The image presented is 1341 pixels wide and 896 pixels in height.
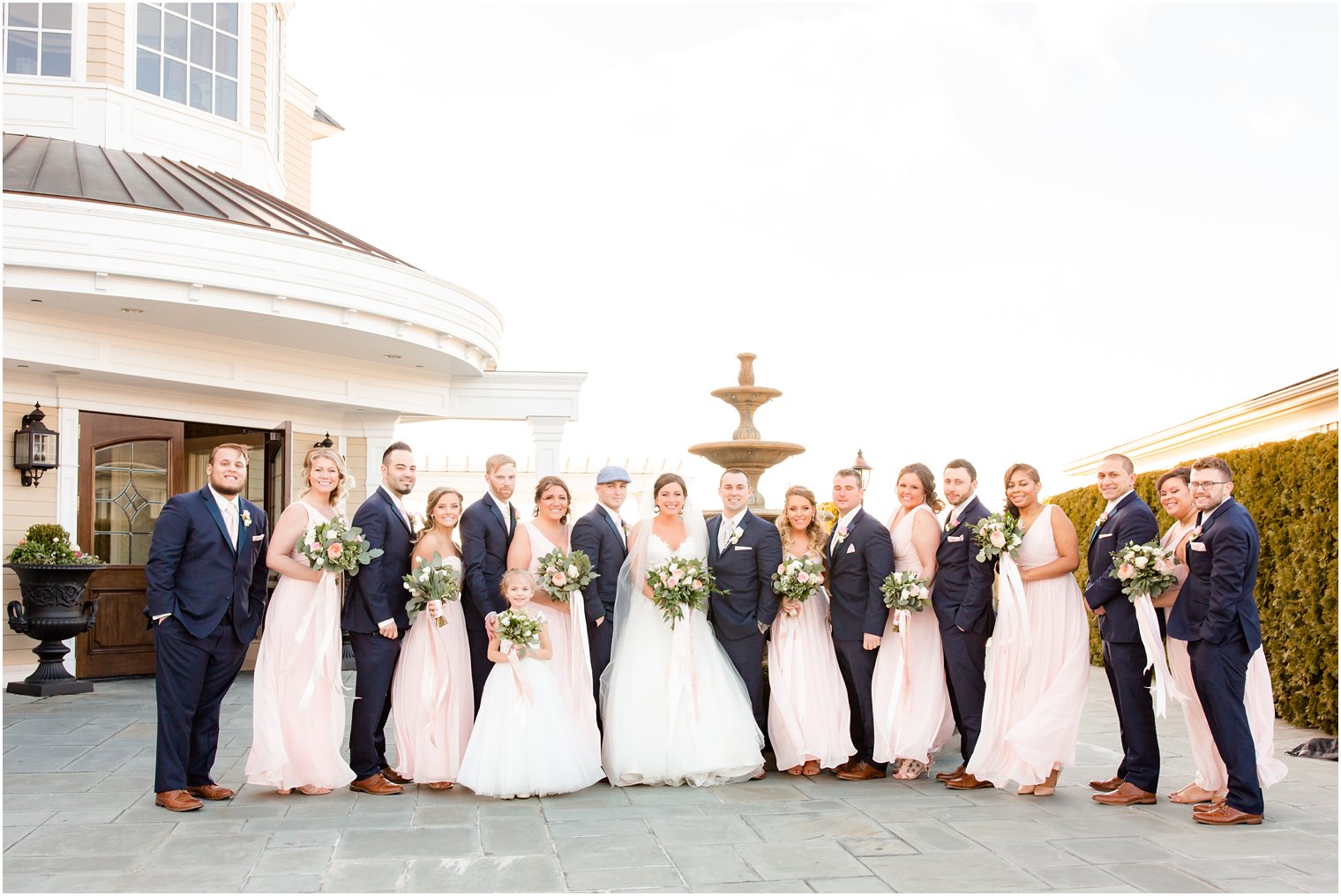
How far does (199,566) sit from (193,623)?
1.06 ft

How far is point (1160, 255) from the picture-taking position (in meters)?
18.5

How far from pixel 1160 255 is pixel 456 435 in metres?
17.8

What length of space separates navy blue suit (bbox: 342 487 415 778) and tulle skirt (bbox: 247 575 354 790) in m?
0.13

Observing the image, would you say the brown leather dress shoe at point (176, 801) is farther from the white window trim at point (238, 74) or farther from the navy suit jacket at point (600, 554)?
the white window trim at point (238, 74)

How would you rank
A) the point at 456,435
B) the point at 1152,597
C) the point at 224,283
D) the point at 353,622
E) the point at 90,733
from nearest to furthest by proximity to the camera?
1. the point at 1152,597
2. the point at 353,622
3. the point at 90,733
4. the point at 224,283
5. the point at 456,435

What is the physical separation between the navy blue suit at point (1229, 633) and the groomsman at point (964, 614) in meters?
1.27

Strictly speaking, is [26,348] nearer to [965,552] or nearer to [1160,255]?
[965,552]

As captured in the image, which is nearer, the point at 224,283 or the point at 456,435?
the point at 224,283

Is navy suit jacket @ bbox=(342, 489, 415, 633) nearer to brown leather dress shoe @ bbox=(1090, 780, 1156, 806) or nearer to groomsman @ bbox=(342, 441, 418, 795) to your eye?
groomsman @ bbox=(342, 441, 418, 795)

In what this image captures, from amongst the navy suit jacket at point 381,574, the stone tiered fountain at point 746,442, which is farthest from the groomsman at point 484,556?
the stone tiered fountain at point 746,442

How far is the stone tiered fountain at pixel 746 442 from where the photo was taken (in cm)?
1152

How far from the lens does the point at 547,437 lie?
14.8 m

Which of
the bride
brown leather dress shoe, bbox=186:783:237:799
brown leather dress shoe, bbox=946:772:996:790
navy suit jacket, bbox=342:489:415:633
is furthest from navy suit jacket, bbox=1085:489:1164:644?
brown leather dress shoe, bbox=186:783:237:799

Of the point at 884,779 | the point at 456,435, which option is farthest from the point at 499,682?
the point at 456,435
